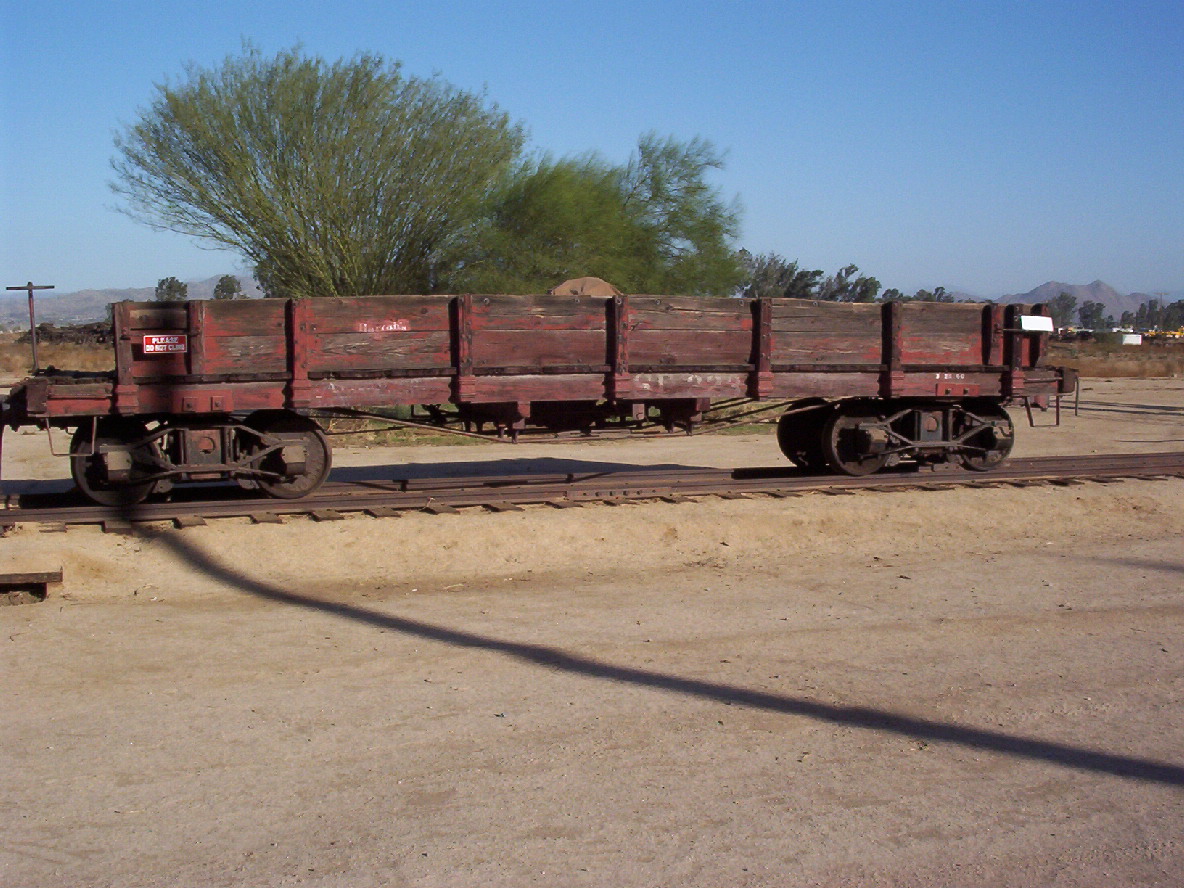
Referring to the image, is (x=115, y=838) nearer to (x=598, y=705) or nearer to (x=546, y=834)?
(x=546, y=834)

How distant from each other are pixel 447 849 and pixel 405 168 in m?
23.0

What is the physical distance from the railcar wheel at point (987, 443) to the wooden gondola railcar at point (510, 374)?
0.08ft

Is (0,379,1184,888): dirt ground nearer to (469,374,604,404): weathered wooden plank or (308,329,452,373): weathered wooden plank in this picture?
(469,374,604,404): weathered wooden plank

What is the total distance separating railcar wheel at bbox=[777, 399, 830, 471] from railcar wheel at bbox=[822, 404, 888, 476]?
0.26m

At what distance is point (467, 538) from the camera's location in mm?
9227

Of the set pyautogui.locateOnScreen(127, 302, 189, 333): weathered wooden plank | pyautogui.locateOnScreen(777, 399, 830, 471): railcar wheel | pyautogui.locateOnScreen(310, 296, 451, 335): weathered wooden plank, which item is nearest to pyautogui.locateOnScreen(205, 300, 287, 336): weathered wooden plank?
pyautogui.locateOnScreen(127, 302, 189, 333): weathered wooden plank

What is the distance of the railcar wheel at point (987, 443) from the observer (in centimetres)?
1238

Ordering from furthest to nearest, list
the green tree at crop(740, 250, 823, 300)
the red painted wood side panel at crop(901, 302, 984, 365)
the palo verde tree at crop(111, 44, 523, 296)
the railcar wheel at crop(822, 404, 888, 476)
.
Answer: the green tree at crop(740, 250, 823, 300) → the palo verde tree at crop(111, 44, 523, 296) → the railcar wheel at crop(822, 404, 888, 476) → the red painted wood side panel at crop(901, 302, 984, 365)

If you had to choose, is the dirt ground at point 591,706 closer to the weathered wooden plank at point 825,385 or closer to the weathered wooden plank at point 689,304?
the weathered wooden plank at point 825,385

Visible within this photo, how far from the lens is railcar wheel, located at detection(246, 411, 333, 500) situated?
1027 cm

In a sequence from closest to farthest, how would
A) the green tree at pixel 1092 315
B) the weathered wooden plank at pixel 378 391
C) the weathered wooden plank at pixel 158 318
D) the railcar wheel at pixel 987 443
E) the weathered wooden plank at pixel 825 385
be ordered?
the weathered wooden plank at pixel 158 318, the weathered wooden plank at pixel 378 391, the weathered wooden plank at pixel 825 385, the railcar wheel at pixel 987 443, the green tree at pixel 1092 315

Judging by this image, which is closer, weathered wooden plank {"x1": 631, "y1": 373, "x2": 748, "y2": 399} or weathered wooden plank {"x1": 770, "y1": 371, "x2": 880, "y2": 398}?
weathered wooden plank {"x1": 631, "y1": 373, "x2": 748, "y2": 399}

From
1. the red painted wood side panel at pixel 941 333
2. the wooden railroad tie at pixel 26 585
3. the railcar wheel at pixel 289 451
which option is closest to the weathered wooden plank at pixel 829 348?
the red painted wood side panel at pixel 941 333

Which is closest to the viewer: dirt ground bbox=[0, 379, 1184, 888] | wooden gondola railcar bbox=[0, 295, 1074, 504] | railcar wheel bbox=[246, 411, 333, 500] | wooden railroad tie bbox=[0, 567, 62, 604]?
dirt ground bbox=[0, 379, 1184, 888]
